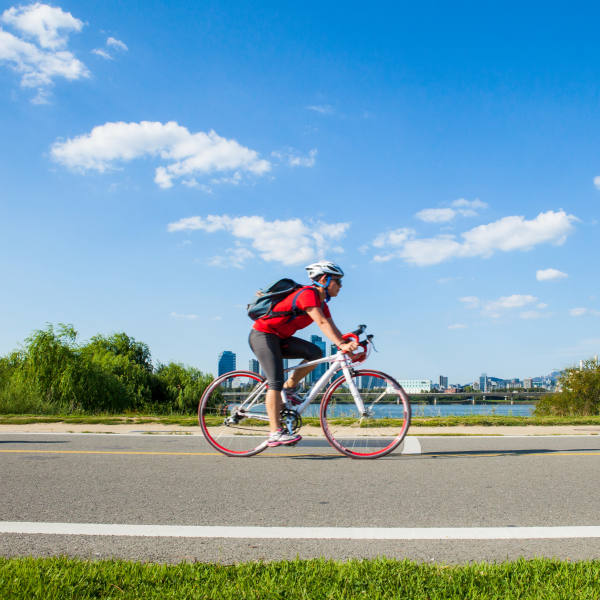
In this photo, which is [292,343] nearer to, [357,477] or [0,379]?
[357,477]

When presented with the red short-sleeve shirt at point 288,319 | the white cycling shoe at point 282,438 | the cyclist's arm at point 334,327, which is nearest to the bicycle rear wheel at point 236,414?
the white cycling shoe at point 282,438

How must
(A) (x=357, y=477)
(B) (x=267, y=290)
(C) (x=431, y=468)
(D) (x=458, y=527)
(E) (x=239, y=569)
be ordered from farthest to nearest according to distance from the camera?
(B) (x=267, y=290)
(C) (x=431, y=468)
(A) (x=357, y=477)
(D) (x=458, y=527)
(E) (x=239, y=569)

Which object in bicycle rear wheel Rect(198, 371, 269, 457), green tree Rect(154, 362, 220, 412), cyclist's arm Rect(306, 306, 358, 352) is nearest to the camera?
cyclist's arm Rect(306, 306, 358, 352)

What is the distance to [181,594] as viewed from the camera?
2.26 meters

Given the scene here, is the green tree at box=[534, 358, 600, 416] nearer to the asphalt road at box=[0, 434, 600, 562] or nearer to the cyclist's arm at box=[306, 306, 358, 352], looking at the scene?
the asphalt road at box=[0, 434, 600, 562]

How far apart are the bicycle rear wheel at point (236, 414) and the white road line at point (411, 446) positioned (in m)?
1.68

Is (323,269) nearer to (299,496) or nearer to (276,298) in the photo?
(276,298)

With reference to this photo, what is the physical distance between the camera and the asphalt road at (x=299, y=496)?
9.59ft

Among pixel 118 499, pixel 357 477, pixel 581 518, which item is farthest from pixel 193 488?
pixel 581 518

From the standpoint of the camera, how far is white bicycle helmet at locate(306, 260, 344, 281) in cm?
582

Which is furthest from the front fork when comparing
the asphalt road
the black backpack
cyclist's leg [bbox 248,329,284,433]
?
the black backpack

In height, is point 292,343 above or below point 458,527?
above

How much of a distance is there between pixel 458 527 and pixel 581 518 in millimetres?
912

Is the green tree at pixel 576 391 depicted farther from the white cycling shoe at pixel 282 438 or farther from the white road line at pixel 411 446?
the white cycling shoe at pixel 282 438
